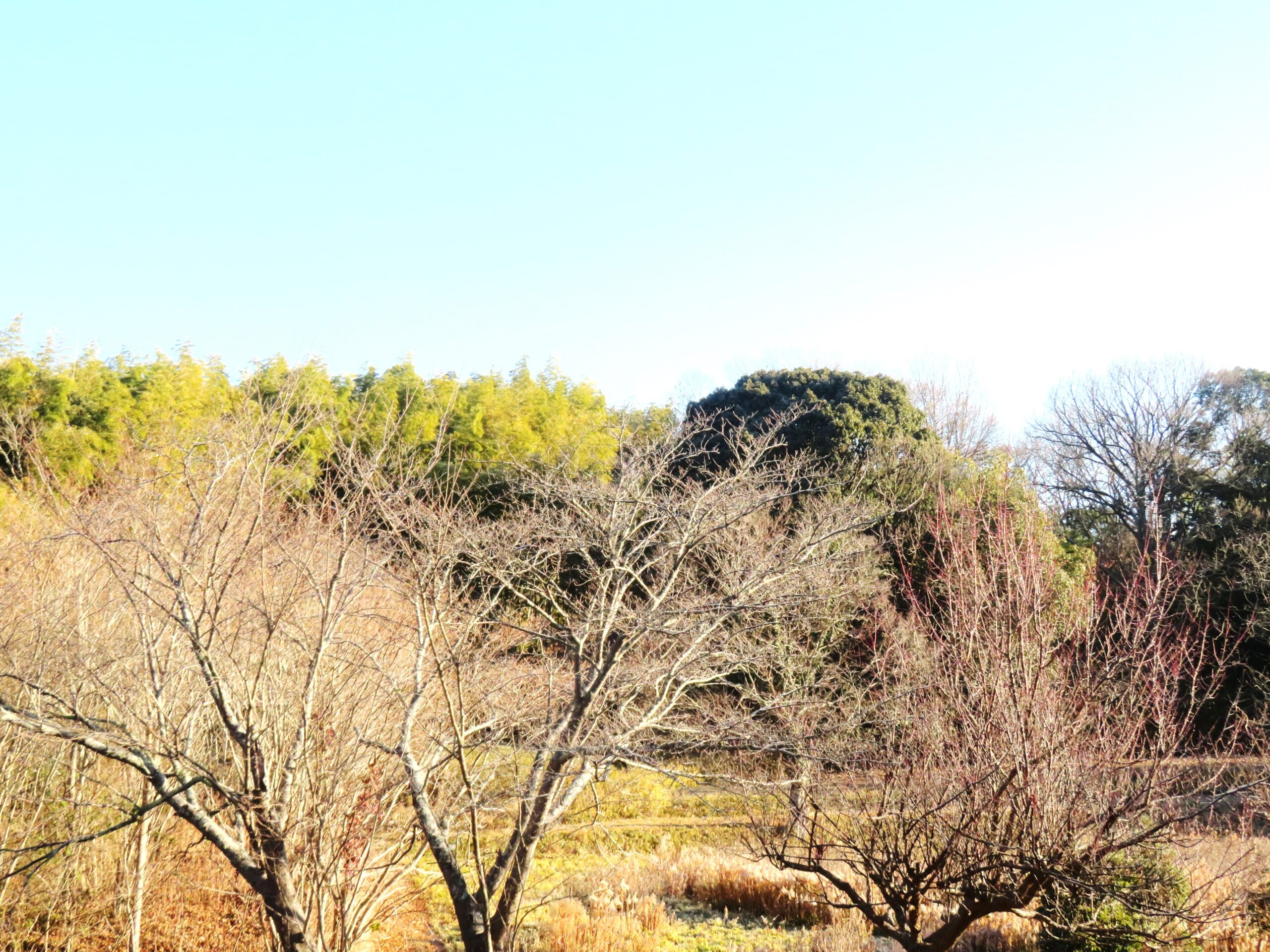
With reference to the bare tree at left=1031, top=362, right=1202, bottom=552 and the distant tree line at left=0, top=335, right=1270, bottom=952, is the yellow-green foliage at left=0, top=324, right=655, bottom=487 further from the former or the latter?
the bare tree at left=1031, top=362, right=1202, bottom=552

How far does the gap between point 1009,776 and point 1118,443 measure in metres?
20.3

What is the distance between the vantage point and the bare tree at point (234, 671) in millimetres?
4117

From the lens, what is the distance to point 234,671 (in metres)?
5.65

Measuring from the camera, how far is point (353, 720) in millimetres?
5789

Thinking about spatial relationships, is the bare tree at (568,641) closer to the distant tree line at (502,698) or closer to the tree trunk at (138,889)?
the distant tree line at (502,698)

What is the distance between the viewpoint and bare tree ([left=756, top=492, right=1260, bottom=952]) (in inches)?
176

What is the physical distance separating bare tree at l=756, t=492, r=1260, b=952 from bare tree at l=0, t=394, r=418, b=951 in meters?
2.49

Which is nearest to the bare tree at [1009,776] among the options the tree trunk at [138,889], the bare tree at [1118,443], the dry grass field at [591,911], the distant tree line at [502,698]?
the distant tree line at [502,698]

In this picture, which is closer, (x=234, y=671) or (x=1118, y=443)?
(x=234, y=671)

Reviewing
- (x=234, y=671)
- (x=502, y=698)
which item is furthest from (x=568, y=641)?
(x=234, y=671)

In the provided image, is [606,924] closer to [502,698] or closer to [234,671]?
[502,698]

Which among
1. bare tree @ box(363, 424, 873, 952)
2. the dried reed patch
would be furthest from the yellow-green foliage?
the dried reed patch

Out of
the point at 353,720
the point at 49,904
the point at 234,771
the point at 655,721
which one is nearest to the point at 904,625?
the point at 655,721

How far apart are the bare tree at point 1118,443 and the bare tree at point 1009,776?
15876mm
